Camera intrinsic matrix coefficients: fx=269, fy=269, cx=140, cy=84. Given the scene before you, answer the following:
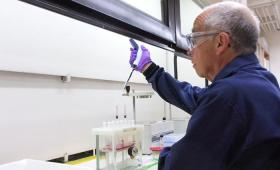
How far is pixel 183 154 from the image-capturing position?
0.78 m

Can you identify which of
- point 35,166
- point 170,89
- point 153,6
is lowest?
point 35,166

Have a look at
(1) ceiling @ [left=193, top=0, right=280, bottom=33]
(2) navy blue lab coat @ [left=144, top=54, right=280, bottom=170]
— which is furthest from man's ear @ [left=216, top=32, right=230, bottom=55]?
(1) ceiling @ [left=193, top=0, right=280, bottom=33]

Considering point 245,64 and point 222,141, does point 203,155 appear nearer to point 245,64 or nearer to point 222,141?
point 222,141

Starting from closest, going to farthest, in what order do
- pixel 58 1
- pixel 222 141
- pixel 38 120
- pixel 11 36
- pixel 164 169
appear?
pixel 222 141
pixel 164 169
pixel 58 1
pixel 11 36
pixel 38 120

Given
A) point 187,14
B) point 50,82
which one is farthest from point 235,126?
point 187,14

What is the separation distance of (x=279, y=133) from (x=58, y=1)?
0.89 meters

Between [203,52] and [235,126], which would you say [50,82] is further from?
[235,126]

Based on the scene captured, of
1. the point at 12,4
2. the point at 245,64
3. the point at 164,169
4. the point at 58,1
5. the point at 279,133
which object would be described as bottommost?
the point at 164,169

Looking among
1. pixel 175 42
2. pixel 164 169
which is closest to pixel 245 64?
pixel 164 169

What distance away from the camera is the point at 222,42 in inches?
36.3

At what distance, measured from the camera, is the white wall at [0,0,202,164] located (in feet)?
5.34

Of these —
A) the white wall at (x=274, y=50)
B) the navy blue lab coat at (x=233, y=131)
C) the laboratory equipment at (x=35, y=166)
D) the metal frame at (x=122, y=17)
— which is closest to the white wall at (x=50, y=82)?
the laboratory equipment at (x=35, y=166)

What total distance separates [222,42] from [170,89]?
2.22 ft

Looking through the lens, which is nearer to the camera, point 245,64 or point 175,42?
point 245,64
